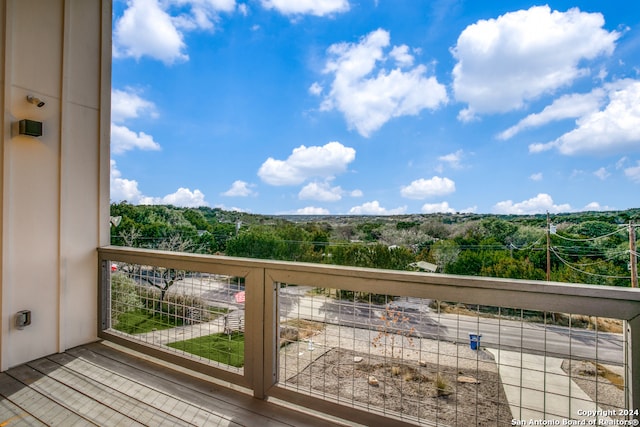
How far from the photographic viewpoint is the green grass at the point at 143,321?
2.32 meters

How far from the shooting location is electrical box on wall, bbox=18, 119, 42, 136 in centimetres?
220

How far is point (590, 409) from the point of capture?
4.97 ft

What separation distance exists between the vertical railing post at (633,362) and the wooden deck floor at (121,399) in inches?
51.4

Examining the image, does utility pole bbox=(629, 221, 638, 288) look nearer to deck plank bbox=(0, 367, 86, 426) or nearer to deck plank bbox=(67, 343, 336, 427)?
deck plank bbox=(67, 343, 336, 427)

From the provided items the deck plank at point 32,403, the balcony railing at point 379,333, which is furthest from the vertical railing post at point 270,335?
the deck plank at point 32,403

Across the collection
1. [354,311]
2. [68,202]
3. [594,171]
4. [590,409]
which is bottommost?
[590,409]

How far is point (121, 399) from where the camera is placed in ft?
6.09

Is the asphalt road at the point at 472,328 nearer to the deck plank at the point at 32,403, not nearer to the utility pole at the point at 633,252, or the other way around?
the deck plank at the point at 32,403

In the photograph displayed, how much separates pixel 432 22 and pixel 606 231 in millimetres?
10421

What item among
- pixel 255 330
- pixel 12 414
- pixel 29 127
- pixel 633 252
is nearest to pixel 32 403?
pixel 12 414

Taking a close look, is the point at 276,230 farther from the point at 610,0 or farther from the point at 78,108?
the point at 610,0

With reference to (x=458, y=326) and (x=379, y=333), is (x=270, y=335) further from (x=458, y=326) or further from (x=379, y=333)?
(x=458, y=326)

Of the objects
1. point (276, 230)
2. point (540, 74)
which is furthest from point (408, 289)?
point (540, 74)

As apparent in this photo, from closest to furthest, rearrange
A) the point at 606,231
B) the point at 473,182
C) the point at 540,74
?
the point at 606,231 → the point at 540,74 → the point at 473,182
